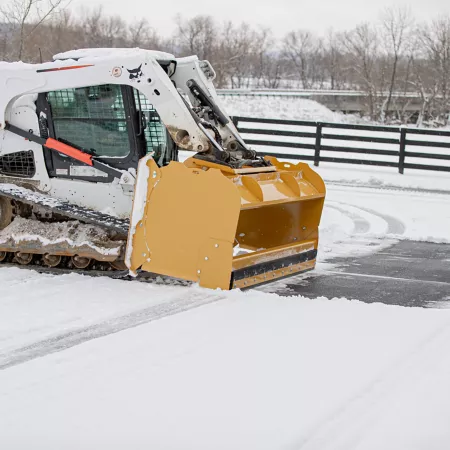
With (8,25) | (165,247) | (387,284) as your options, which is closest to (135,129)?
(165,247)

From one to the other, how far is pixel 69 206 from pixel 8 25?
12.6 metres

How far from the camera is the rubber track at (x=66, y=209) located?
7.50 metres

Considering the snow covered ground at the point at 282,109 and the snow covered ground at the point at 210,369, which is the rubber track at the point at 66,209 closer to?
the snow covered ground at the point at 210,369

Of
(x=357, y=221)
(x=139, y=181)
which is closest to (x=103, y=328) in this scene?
(x=139, y=181)

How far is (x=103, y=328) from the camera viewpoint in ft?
19.4

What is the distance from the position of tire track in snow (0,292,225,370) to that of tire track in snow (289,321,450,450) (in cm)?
194

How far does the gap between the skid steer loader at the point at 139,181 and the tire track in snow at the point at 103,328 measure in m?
0.33

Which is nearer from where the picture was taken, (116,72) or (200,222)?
(200,222)

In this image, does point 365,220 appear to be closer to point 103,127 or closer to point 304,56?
point 103,127

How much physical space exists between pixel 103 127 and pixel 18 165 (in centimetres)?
115

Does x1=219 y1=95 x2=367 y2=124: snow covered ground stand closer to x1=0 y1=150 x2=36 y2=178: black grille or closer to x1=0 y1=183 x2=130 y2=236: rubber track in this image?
x1=0 y1=150 x2=36 y2=178: black grille

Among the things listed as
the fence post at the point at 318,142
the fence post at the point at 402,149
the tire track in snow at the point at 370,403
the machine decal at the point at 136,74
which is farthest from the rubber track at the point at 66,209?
the fence post at the point at 402,149

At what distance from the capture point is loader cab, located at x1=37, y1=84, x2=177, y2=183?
7.70 metres

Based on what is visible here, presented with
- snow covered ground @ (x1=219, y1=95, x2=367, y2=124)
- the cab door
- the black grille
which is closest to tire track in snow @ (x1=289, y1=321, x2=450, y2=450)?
the cab door
